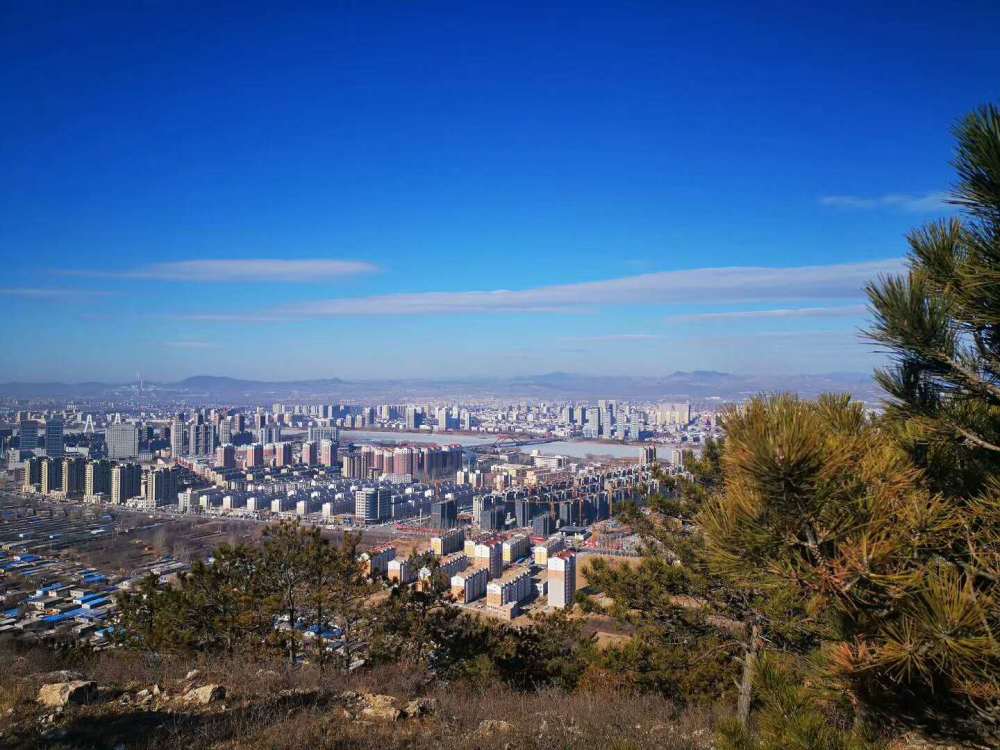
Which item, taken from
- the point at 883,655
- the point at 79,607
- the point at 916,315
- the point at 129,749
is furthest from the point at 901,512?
the point at 79,607

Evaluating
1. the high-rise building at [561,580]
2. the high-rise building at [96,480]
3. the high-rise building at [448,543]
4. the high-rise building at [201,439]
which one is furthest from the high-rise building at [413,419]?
the high-rise building at [561,580]

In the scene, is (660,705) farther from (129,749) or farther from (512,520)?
(512,520)

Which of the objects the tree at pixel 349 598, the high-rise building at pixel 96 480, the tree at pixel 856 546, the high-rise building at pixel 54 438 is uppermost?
the tree at pixel 856 546

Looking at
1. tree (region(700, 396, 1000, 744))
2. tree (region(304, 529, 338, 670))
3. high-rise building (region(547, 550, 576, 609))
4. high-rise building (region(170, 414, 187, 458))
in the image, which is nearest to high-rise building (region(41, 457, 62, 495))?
high-rise building (region(170, 414, 187, 458))

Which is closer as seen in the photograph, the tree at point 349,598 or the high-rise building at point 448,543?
the tree at point 349,598

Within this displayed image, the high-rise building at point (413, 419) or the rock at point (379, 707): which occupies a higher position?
the rock at point (379, 707)

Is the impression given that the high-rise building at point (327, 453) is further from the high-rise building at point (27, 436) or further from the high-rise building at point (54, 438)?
the high-rise building at point (27, 436)

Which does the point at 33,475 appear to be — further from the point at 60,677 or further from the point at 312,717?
the point at 312,717

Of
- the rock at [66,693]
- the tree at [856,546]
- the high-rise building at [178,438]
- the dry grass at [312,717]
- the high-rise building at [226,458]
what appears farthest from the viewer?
the high-rise building at [178,438]
